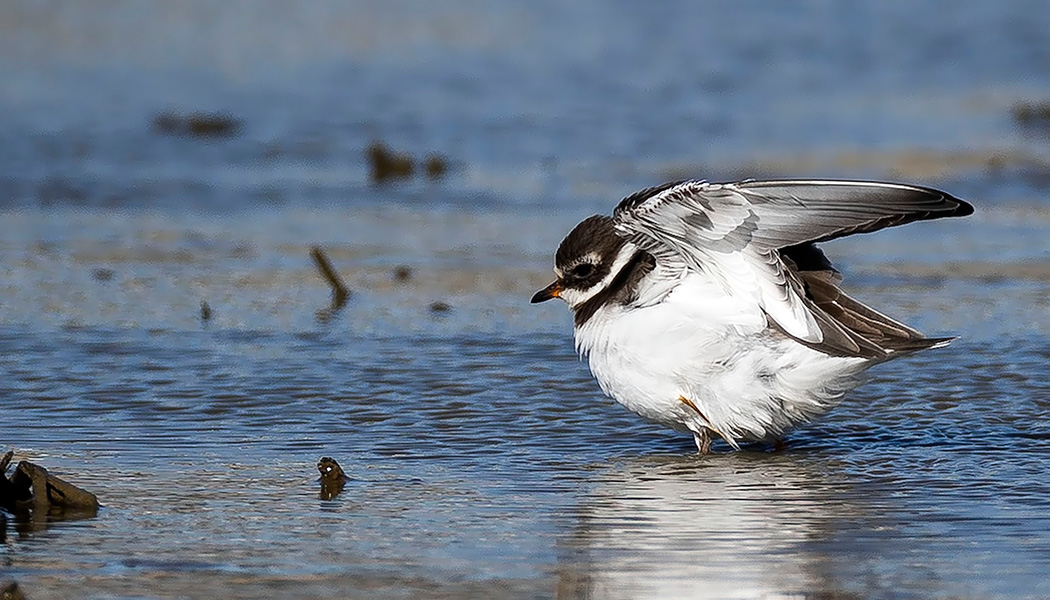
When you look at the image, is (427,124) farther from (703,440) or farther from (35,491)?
(35,491)

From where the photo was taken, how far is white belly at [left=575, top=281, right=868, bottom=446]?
20.7ft

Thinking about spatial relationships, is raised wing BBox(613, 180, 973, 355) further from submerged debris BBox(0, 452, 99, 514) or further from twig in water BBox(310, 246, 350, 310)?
twig in water BBox(310, 246, 350, 310)

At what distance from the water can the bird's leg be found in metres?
0.16

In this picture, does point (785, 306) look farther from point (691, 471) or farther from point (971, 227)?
point (971, 227)

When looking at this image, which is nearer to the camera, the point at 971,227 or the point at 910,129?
the point at 971,227

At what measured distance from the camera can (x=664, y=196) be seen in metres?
5.89

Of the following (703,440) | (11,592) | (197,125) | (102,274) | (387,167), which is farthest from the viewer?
(197,125)

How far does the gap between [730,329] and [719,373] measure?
0.57ft

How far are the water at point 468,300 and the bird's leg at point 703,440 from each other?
16cm

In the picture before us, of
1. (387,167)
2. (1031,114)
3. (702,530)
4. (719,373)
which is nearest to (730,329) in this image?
(719,373)

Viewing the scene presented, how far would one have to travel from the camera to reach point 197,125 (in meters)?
14.2

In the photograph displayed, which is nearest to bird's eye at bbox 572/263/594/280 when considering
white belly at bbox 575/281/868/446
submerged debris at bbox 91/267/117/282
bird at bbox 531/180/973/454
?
bird at bbox 531/180/973/454

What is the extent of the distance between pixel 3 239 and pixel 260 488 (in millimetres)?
5578

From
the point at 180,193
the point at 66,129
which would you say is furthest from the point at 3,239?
the point at 66,129
